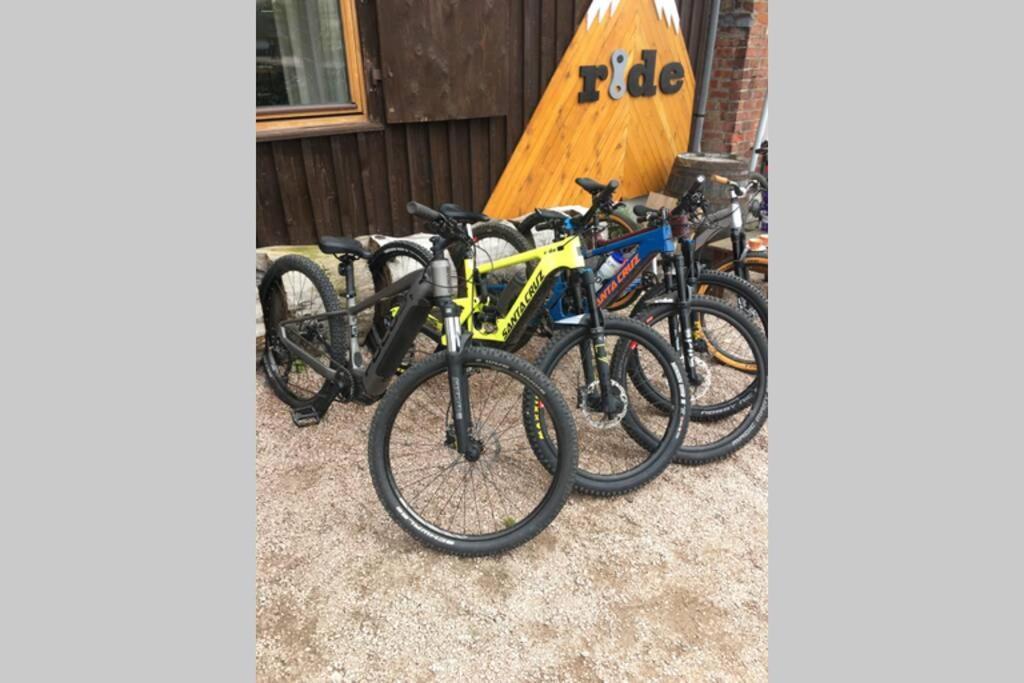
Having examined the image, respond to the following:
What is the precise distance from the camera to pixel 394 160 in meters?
4.21

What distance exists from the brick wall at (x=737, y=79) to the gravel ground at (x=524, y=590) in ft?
14.8

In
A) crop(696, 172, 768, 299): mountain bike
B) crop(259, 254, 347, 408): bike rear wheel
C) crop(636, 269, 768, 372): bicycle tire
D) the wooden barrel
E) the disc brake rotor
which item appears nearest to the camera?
the disc brake rotor

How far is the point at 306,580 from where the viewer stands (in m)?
2.34

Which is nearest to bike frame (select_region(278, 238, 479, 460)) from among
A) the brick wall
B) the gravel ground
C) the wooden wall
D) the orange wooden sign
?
the gravel ground

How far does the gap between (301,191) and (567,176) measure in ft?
7.82

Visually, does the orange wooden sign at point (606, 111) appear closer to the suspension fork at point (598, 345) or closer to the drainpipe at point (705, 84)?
the drainpipe at point (705, 84)

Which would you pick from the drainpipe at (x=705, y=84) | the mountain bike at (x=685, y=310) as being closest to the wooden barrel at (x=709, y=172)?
the drainpipe at (x=705, y=84)

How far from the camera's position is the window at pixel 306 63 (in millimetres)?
3625

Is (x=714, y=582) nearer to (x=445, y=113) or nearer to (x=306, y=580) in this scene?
(x=306, y=580)

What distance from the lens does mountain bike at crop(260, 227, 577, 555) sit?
236cm

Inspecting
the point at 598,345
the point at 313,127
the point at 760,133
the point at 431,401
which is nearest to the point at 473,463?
the point at 431,401

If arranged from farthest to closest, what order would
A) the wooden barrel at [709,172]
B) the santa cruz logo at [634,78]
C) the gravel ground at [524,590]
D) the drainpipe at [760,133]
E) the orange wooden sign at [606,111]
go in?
the drainpipe at [760,133], the wooden barrel at [709,172], the santa cruz logo at [634,78], the orange wooden sign at [606,111], the gravel ground at [524,590]

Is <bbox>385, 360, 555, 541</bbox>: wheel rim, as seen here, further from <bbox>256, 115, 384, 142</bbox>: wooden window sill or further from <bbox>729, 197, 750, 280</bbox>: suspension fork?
<bbox>256, 115, 384, 142</bbox>: wooden window sill

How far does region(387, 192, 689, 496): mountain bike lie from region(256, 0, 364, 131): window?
141 centimetres
